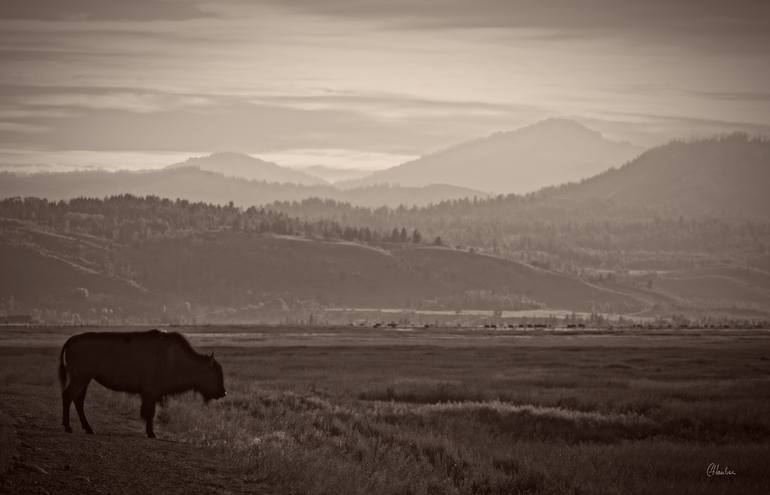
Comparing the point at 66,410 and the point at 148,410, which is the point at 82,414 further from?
the point at 148,410

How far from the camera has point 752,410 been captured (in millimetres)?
45125

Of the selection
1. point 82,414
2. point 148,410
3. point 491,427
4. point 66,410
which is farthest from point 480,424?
point 66,410

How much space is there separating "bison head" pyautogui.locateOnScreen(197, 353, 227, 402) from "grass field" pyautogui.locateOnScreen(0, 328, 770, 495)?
95 centimetres

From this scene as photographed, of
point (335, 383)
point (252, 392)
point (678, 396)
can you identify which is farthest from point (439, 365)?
point (252, 392)

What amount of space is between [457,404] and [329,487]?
75.8 ft

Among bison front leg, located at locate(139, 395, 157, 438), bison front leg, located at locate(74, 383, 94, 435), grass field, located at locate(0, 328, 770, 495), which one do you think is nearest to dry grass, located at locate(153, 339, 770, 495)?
grass field, located at locate(0, 328, 770, 495)

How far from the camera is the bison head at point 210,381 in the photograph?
31.0 meters

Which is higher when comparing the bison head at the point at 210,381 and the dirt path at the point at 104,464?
the bison head at the point at 210,381

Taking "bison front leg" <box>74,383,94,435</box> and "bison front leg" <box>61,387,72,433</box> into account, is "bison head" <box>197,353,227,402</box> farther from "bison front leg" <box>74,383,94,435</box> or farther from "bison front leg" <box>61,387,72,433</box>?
"bison front leg" <box>61,387,72,433</box>

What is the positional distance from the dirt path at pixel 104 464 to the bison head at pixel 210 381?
2175mm

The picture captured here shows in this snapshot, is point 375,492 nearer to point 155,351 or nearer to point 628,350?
point 155,351

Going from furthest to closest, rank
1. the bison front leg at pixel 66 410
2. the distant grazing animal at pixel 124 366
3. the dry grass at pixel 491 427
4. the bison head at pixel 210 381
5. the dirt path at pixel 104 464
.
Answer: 1. the bison head at pixel 210 381
2. the distant grazing animal at pixel 124 366
3. the bison front leg at pixel 66 410
4. the dry grass at pixel 491 427
5. the dirt path at pixel 104 464

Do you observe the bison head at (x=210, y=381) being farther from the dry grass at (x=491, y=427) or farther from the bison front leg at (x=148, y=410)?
the bison front leg at (x=148, y=410)

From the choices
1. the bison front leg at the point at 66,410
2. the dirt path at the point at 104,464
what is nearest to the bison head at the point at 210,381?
the dirt path at the point at 104,464
